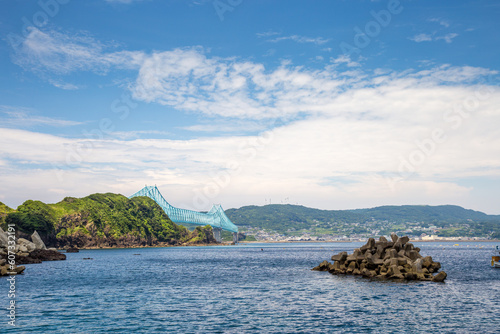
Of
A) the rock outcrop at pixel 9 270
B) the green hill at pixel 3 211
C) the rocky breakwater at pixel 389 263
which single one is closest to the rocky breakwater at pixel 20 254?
the rock outcrop at pixel 9 270

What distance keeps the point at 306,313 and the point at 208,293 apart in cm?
1462

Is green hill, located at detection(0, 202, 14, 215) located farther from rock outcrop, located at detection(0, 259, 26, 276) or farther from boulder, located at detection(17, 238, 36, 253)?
rock outcrop, located at detection(0, 259, 26, 276)

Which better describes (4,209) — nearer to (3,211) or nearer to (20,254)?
(3,211)

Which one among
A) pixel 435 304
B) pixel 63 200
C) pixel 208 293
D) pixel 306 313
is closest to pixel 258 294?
pixel 208 293

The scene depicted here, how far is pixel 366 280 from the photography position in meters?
51.7

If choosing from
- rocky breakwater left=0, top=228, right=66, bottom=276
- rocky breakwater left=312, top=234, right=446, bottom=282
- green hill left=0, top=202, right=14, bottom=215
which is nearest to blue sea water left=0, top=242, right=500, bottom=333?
rocky breakwater left=312, top=234, right=446, bottom=282

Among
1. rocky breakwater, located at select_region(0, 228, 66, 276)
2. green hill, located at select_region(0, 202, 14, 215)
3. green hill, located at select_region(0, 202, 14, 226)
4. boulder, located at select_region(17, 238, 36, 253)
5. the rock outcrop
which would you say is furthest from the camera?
green hill, located at select_region(0, 202, 14, 215)

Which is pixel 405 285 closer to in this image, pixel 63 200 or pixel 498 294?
pixel 498 294

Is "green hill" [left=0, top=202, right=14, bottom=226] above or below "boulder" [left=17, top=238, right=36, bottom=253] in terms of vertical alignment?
above

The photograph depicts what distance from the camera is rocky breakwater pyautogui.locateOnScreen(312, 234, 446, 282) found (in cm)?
5306

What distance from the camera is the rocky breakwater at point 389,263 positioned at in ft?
174

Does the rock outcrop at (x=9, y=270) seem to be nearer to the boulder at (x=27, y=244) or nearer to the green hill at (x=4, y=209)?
the boulder at (x=27, y=244)

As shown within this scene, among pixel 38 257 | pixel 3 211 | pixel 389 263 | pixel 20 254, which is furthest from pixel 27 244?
pixel 389 263

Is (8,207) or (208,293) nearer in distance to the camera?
(208,293)
